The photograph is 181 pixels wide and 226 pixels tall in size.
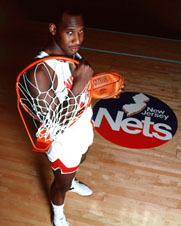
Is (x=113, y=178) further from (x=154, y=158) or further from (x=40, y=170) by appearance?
(x=40, y=170)

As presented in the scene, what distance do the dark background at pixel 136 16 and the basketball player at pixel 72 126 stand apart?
13.0 ft

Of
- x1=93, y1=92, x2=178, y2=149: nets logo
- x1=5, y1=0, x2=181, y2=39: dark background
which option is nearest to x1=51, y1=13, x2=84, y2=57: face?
x1=93, y1=92, x2=178, y2=149: nets logo

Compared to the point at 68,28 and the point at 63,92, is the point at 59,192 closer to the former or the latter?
the point at 63,92

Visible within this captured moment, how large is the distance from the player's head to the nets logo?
1.56 m

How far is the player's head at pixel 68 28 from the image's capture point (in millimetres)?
1263

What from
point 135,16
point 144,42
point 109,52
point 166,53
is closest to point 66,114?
point 109,52

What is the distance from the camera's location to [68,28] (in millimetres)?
1275

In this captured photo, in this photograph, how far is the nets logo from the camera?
2730mm

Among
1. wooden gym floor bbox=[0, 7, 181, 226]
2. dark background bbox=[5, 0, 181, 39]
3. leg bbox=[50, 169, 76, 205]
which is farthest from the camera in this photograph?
dark background bbox=[5, 0, 181, 39]

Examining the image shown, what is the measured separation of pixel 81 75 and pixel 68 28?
0.25m

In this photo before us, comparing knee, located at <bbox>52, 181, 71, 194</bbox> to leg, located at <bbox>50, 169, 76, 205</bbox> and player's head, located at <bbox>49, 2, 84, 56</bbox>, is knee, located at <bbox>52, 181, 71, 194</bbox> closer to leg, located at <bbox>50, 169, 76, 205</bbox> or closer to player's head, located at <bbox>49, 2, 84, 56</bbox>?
leg, located at <bbox>50, 169, 76, 205</bbox>

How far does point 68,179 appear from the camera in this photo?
1.63 meters

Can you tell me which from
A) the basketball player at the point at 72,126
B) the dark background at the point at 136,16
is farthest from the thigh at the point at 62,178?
the dark background at the point at 136,16

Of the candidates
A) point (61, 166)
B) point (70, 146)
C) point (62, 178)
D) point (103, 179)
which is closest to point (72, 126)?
point (70, 146)
